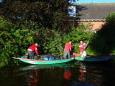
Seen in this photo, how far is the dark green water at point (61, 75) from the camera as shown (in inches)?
952

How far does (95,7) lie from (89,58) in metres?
19.3

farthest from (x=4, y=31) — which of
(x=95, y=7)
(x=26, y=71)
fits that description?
(x=95, y=7)

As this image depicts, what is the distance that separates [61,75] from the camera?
27.3 metres

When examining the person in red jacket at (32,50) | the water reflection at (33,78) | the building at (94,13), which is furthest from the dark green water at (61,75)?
the building at (94,13)

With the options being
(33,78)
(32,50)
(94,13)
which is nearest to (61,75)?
(33,78)

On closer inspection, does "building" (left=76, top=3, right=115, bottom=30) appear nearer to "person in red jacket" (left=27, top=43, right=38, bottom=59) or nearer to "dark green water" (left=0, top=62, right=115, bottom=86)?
"person in red jacket" (left=27, top=43, right=38, bottom=59)

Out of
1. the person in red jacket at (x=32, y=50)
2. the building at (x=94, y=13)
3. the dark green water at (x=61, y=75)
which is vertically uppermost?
the building at (x=94, y=13)

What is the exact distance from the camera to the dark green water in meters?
24.2

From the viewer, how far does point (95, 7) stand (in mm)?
52375

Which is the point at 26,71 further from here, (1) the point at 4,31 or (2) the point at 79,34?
(2) the point at 79,34

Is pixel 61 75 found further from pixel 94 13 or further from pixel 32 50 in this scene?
pixel 94 13

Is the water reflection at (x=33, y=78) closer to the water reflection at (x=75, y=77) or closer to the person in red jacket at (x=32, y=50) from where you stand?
the water reflection at (x=75, y=77)

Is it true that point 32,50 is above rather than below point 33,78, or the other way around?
above

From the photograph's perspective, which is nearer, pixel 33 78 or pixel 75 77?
pixel 33 78
